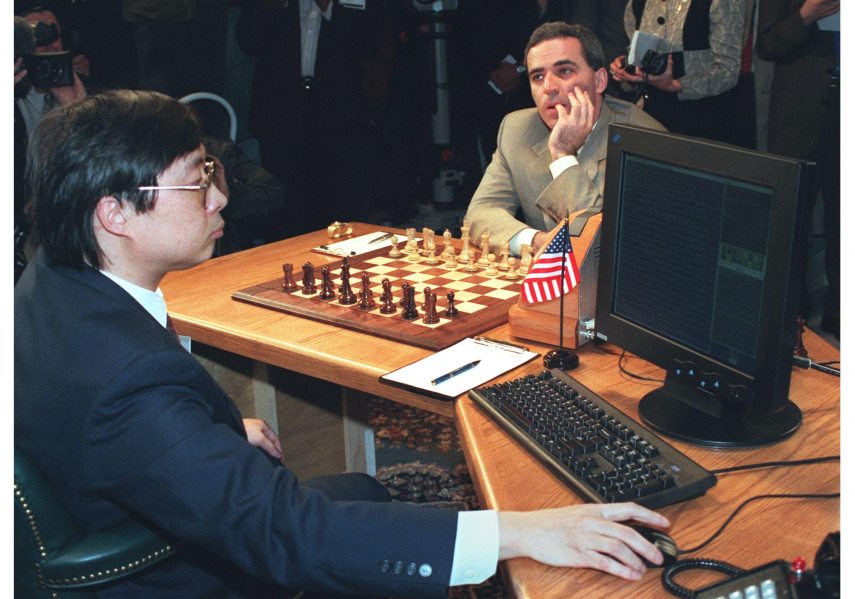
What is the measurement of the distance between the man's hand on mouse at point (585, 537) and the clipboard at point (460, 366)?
50 centimetres

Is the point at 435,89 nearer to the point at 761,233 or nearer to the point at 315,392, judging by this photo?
the point at 315,392

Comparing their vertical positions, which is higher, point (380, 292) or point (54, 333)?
point (54, 333)

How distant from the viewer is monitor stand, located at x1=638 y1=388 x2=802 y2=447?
1.45m

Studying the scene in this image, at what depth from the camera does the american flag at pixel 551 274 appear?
71.9 inches

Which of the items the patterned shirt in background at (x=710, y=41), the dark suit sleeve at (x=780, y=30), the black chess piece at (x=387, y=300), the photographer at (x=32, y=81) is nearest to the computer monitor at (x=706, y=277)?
the black chess piece at (x=387, y=300)

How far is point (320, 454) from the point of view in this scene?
2770 millimetres

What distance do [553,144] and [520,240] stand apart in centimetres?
29

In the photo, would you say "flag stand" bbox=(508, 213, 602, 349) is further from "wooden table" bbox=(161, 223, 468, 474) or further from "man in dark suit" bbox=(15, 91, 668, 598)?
"man in dark suit" bbox=(15, 91, 668, 598)

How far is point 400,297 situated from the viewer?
2225mm

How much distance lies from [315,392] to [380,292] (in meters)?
0.58

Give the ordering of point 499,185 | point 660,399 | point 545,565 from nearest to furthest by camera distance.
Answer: point 545,565 → point 660,399 → point 499,185

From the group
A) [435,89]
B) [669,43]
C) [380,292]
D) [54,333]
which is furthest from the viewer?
[435,89]

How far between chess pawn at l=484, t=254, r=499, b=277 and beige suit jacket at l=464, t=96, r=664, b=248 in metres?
0.14

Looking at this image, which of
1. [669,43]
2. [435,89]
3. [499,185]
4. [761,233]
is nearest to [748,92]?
[669,43]
